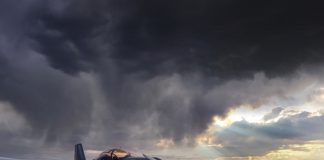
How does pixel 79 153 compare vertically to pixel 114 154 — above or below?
above

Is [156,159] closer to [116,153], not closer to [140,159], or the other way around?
[140,159]

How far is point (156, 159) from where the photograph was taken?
4109 cm

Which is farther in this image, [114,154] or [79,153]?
[79,153]

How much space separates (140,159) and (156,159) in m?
1.83

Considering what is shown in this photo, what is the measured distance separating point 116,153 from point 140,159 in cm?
345

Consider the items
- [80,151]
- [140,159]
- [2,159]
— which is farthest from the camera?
[80,151]

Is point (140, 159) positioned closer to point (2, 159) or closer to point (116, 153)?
point (116, 153)

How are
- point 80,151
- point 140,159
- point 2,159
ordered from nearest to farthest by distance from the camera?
point 140,159 → point 2,159 → point 80,151

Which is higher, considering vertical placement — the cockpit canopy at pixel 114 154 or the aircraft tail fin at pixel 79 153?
the aircraft tail fin at pixel 79 153

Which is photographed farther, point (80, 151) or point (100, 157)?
point (80, 151)

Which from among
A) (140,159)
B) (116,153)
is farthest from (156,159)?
(116,153)

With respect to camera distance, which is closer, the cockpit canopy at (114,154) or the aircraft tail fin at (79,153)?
the cockpit canopy at (114,154)

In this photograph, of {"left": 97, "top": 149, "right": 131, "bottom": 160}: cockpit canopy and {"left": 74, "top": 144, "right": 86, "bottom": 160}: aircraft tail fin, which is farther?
{"left": 74, "top": 144, "right": 86, "bottom": 160}: aircraft tail fin

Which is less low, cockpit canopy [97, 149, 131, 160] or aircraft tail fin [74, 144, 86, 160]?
aircraft tail fin [74, 144, 86, 160]
